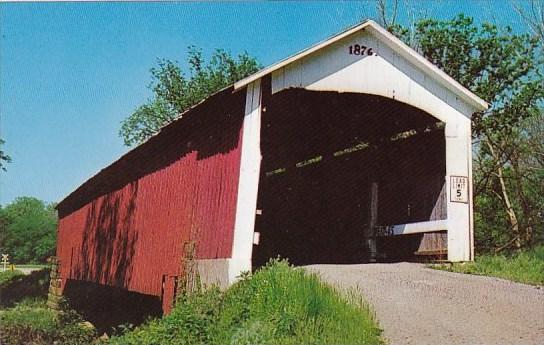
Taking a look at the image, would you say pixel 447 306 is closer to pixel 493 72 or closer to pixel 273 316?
pixel 273 316

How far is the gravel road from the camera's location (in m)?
7.04

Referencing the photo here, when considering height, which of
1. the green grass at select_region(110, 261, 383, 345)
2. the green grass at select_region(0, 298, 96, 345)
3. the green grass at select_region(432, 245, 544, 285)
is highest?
the green grass at select_region(432, 245, 544, 285)

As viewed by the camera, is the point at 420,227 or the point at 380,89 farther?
the point at 420,227

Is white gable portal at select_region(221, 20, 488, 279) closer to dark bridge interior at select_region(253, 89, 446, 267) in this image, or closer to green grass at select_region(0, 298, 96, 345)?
dark bridge interior at select_region(253, 89, 446, 267)

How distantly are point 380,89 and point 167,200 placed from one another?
17.1 feet

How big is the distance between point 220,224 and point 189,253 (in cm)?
146

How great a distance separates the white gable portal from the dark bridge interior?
47cm

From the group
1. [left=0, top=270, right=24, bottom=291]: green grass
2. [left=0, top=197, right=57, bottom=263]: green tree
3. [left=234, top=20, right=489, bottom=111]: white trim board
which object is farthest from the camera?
[left=0, top=197, right=57, bottom=263]: green tree

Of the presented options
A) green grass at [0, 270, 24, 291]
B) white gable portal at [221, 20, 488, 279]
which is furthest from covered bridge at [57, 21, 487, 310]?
green grass at [0, 270, 24, 291]

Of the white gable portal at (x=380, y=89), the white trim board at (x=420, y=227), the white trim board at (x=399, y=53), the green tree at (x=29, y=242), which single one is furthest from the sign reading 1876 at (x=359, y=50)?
the green tree at (x=29, y=242)

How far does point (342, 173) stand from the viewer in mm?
16453

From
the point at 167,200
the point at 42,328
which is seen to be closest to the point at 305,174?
the point at 167,200

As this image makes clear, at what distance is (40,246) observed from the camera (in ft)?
120

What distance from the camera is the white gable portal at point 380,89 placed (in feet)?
33.6
